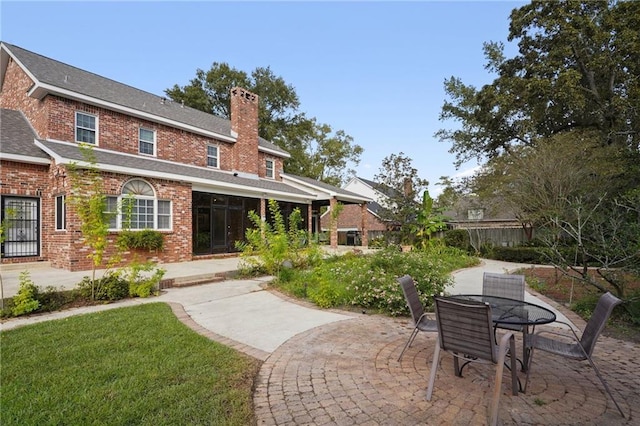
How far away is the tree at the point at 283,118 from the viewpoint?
32509 millimetres

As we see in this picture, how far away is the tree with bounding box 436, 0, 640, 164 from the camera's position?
50.5ft

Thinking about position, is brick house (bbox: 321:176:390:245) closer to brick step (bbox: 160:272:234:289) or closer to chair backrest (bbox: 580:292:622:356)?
brick step (bbox: 160:272:234:289)

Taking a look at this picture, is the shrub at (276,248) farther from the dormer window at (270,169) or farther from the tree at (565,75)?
the tree at (565,75)

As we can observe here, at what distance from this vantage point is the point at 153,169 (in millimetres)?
11977

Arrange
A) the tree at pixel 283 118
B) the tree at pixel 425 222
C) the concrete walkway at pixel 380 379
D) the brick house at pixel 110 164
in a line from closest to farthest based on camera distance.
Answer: the concrete walkway at pixel 380 379, the brick house at pixel 110 164, the tree at pixel 425 222, the tree at pixel 283 118

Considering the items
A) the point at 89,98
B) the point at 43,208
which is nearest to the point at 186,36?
the point at 89,98

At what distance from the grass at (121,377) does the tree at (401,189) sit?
43.3 feet

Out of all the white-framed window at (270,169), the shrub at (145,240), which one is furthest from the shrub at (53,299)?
the white-framed window at (270,169)

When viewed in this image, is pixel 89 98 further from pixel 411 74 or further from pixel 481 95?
pixel 481 95

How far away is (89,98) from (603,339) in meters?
16.3

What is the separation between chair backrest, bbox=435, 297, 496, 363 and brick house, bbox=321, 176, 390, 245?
15.1 meters

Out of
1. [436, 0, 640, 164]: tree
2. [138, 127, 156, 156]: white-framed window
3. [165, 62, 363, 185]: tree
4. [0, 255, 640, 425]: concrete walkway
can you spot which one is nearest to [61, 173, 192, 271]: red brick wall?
[138, 127, 156, 156]: white-framed window

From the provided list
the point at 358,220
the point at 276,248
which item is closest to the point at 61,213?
the point at 276,248

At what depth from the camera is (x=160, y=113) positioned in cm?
1514
